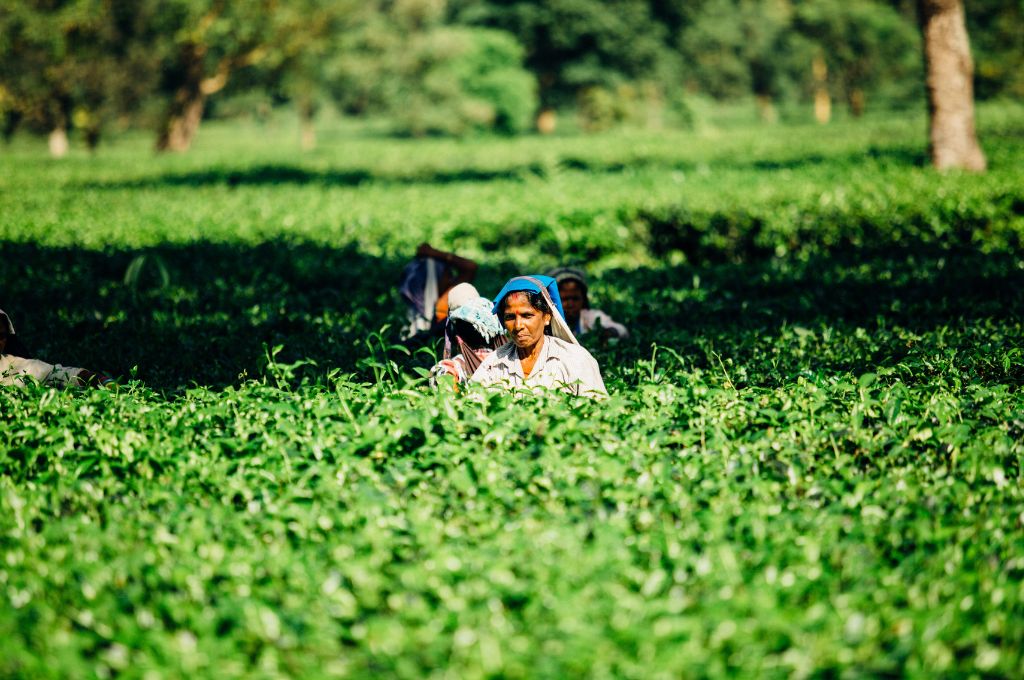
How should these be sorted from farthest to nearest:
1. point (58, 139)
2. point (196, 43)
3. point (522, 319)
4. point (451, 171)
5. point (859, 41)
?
point (859, 41)
point (58, 139)
point (196, 43)
point (451, 171)
point (522, 319)

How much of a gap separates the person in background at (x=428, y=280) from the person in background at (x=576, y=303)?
816mm

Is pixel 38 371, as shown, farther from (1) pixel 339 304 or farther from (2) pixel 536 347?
(1) pixel 339 304

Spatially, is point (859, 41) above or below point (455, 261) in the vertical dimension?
above

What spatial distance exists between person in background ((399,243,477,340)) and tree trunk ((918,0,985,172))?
39.3 feet

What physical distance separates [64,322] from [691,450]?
6.19 m

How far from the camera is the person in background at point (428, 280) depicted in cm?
767

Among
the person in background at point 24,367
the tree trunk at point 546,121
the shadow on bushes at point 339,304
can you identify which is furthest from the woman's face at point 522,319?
the tree trunk at point 546,121

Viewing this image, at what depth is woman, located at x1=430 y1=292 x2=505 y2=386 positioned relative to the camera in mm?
5625

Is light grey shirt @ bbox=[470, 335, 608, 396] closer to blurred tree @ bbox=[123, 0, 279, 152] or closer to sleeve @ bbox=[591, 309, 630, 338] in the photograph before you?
sleeve @ bbox=[591, 309, 630, 338]

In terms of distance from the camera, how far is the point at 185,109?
132 feet

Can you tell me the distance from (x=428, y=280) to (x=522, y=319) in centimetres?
253

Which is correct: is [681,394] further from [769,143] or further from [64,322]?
[769,143]

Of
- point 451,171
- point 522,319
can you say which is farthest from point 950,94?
point 522,319

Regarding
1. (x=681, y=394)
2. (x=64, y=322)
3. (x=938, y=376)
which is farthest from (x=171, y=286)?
Result: (x=938, y=376)
